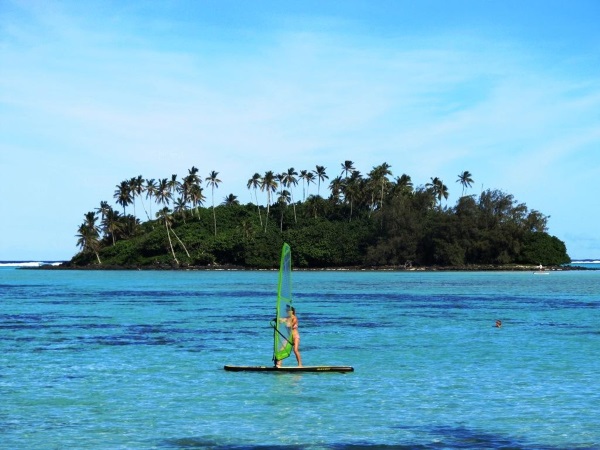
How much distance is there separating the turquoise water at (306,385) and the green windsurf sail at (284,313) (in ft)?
3.28

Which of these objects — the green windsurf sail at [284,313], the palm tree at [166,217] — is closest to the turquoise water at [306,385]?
the green windsurf sail at [284,313]

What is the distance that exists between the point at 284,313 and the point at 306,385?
257cm

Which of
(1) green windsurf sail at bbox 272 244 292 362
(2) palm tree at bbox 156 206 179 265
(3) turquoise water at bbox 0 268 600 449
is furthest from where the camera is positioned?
(2) palm tree at bbox 156 206 179 265

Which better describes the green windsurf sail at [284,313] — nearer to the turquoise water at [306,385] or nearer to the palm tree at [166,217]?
the turquoise water at [306,385]

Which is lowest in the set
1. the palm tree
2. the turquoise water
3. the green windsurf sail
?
the turquoise water

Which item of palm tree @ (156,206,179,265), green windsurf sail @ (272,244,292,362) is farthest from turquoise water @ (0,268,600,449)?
palm tree @ (156,206,179,265)

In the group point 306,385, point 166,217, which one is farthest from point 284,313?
point 166,217

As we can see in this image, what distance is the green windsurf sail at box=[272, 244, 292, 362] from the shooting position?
26656 mm

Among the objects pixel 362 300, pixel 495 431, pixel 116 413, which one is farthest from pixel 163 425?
pixel 362 300

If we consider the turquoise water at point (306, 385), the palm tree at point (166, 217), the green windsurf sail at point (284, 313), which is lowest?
the turquoise water at point (306, 385)

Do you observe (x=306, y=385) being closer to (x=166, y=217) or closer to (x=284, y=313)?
(x=284, y=313)

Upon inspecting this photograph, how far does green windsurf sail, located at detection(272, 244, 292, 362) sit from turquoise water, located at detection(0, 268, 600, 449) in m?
1.00

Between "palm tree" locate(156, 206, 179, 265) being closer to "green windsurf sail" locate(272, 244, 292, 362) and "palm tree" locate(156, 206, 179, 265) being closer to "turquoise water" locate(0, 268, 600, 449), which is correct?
"turquoise water" locate(0, 268, 600, 449)

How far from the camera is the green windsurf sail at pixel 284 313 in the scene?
87.5 feet
